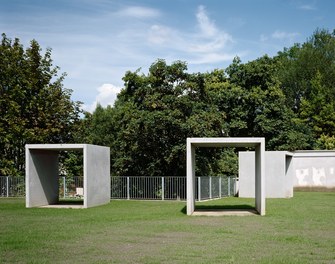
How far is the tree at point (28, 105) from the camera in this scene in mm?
34219

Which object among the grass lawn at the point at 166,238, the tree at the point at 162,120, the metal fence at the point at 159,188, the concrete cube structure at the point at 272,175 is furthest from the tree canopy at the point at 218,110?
the grass lawn at the point at 166,238

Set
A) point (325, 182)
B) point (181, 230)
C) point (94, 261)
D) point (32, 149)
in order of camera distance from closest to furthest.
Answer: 1. point (94, 261)
2. point (181, 230)
3. point (32, 149)
4. point (325, 182)

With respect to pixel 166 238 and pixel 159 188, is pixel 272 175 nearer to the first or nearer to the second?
pixel 159 188

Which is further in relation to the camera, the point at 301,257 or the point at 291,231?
the point at 291,231

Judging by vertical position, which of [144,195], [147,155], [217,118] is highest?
[217,118]

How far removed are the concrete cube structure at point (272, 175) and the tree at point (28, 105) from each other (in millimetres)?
12560

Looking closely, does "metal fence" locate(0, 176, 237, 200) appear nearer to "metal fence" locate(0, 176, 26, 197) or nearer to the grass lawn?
"metal fence" locate(0, 176, 26, 197)

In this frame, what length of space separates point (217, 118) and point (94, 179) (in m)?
8.85

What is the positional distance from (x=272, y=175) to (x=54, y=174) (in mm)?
12357

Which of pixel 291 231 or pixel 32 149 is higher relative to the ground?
pixel 32 149

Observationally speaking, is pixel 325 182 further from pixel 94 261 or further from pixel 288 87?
pixel 94 261

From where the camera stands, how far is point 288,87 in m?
55.7

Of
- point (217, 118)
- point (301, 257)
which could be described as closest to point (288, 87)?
point (217, 118)

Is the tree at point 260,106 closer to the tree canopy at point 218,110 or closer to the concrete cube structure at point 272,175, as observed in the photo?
the tree canopy at point 218,110
